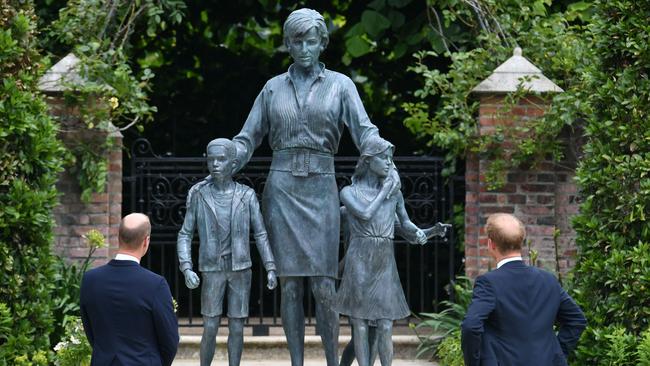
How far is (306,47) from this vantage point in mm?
7777

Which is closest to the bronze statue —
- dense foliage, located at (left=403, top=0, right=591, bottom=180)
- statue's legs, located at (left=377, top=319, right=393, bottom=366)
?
statue's legs, located at (left=377, top=319, right=393, bottom=366)

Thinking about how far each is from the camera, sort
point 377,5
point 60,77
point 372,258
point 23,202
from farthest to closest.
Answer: point 377,5 → point 60,77 → point 23,202 → point 372,258

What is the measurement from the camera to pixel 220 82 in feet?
42.4

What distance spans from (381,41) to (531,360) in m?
6.70

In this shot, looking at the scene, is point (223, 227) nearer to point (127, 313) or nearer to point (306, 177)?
point (306, 177)

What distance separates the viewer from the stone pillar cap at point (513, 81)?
10.8 meters

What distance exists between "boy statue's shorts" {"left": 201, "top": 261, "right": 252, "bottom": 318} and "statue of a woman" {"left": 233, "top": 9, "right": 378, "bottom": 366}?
23 cm

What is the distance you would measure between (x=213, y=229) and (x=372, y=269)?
2.95 ft

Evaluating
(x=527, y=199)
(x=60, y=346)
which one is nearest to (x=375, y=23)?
(x=527, y=199)

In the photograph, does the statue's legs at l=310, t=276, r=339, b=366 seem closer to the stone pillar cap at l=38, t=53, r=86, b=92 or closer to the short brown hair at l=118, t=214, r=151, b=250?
the short brown hair at l=118, t=214, r=151, b=250

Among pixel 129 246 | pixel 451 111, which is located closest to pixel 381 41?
pixel 451 111

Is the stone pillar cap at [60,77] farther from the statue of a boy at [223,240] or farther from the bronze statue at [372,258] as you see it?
the bronze statue at [372,258]

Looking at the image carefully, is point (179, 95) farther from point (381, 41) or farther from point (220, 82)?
point (381, 41)

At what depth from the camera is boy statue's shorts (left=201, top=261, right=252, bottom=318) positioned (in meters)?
7.75
